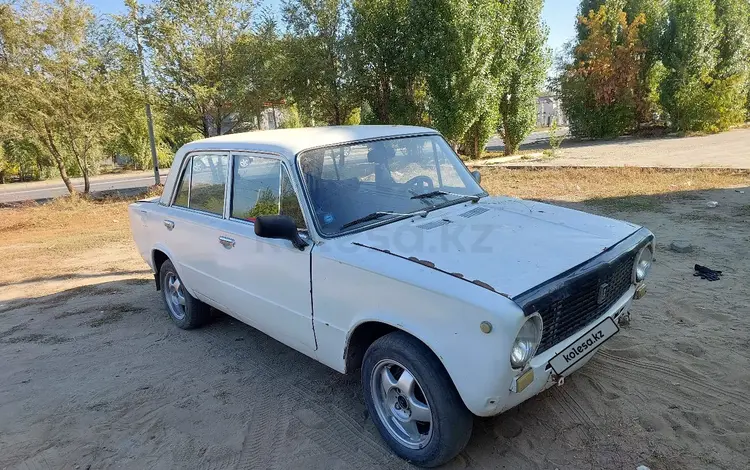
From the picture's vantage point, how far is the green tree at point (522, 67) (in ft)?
60.2

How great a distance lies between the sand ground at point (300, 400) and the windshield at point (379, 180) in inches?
52.1

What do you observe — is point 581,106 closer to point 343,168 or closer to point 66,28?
point 66,28

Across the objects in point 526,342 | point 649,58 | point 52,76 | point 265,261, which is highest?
point 649,58

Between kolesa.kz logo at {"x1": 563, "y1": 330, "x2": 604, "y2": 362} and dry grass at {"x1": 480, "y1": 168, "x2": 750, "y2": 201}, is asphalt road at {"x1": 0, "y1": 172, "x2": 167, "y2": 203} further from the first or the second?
kolesa.kz logo at {"x1": 563, "y1": 330, "x2": 604, "y2": 362}

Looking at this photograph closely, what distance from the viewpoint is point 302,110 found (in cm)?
1847

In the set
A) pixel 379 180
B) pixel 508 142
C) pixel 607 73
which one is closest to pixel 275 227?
pixel 379 180

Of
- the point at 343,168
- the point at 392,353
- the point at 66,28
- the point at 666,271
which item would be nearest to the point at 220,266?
the point at 343,168

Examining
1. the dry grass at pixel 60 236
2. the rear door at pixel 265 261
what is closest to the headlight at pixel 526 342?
the rear door at pixel 265 261

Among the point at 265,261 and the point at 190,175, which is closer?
the point at 265,261

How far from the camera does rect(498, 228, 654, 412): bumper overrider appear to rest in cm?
228

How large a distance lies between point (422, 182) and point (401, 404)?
1.63 metres

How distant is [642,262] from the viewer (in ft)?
10.4

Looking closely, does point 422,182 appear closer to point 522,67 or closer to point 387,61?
point 387,61

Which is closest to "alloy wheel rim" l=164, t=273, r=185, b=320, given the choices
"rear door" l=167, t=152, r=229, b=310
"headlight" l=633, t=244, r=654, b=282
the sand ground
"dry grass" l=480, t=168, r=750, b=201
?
the sand ground
